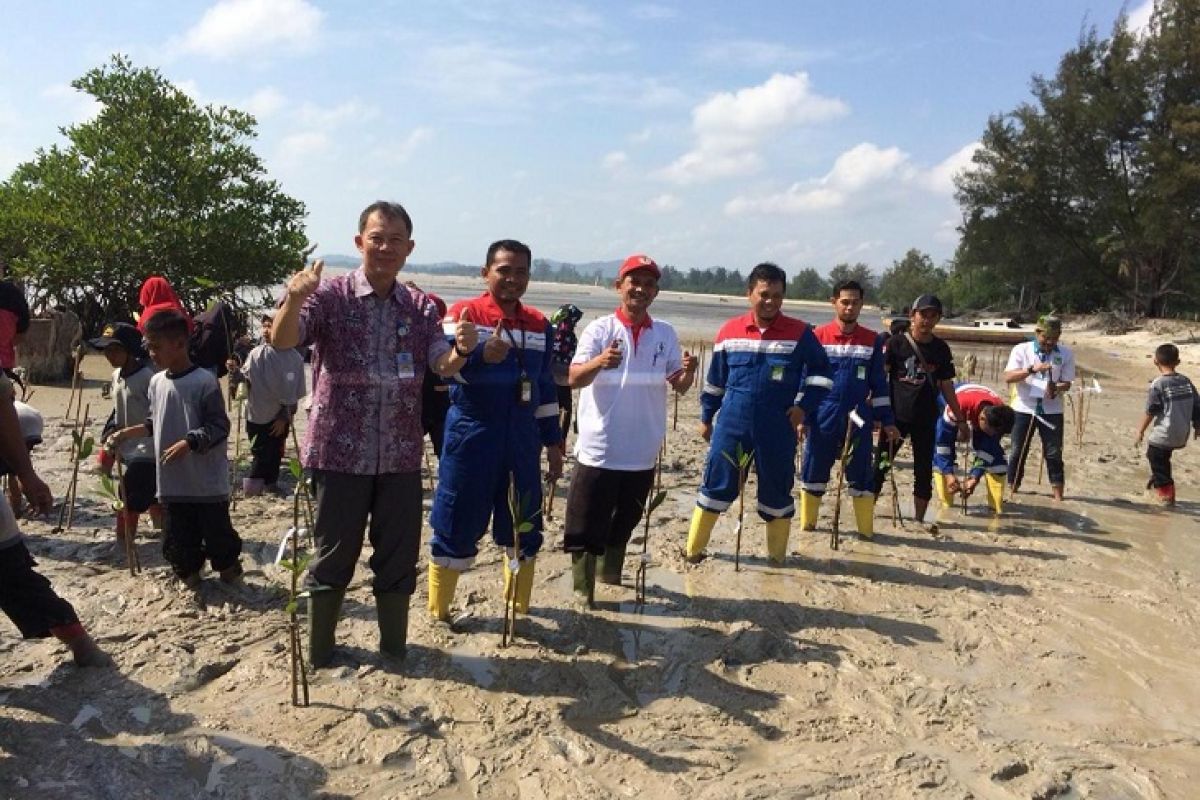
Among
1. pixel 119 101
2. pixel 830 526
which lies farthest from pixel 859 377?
pixel 119 101

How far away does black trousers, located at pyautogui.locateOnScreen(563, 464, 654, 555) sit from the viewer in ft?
15.1

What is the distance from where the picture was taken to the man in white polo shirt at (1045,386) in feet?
25.3

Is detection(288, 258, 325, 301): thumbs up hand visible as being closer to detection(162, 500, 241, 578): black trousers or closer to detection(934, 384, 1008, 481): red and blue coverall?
detection(162, 500, 241, 578): black trousers

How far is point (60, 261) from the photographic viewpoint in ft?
47.2

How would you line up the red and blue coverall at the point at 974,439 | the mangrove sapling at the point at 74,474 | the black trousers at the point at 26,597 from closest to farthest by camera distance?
the black trousers at the point at 26,597 < the mangrove sapling at the point at 74,474 < the red and blue coverall at the point at 974,439

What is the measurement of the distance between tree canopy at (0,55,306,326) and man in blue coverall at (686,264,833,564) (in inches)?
483

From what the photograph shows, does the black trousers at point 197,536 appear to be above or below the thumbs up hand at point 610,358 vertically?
below

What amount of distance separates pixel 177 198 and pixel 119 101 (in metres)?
1.92

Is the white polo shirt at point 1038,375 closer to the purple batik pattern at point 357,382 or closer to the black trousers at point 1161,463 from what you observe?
the black trousers at point 1161,463

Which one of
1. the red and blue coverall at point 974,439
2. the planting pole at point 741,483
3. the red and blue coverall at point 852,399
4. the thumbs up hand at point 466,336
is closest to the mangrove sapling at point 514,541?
the thumbs up hand at point 466,336

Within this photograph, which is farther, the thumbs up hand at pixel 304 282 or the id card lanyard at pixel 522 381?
the id card lanyard at pixel 522 381

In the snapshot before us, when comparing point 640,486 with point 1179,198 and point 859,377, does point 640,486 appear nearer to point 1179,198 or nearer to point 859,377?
point 859,377

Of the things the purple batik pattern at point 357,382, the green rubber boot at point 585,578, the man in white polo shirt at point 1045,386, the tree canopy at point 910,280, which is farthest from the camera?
the tree canopy at point 910,280

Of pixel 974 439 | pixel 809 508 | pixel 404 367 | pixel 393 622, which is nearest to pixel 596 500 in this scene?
pixel 393 622
